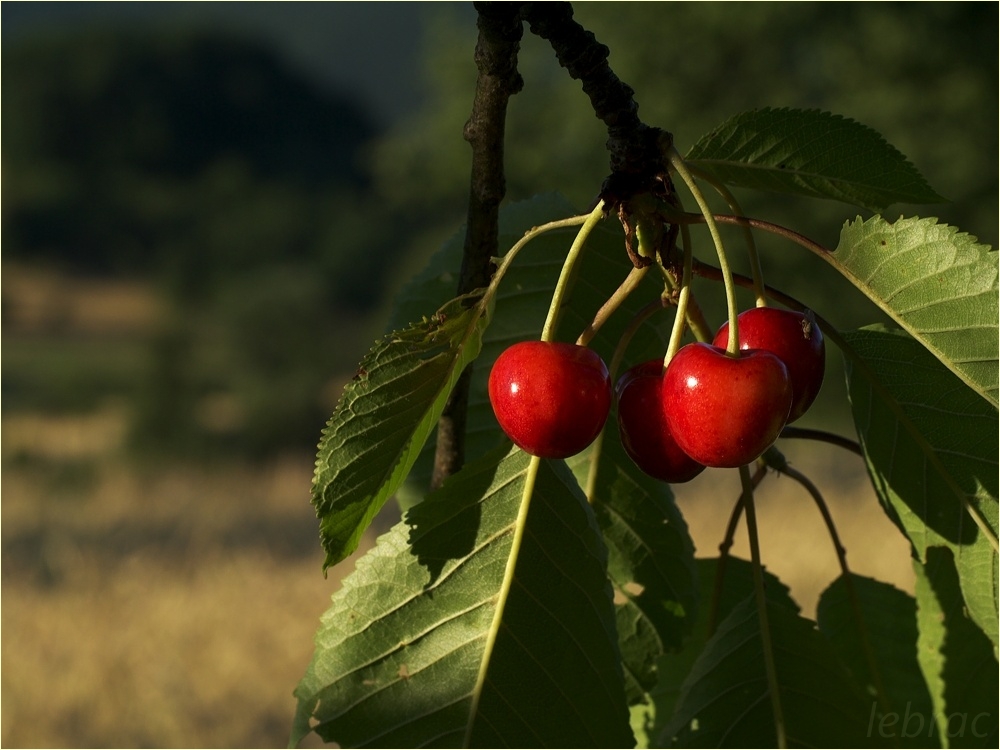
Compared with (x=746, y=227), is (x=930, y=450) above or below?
below

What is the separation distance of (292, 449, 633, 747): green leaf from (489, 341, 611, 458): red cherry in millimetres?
113

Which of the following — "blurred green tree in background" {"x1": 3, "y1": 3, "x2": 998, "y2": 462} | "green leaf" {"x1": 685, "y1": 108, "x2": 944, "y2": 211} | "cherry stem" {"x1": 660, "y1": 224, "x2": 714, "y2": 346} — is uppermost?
"blurred green tree in background" {"x1": 3, "y1": 3, "x2": 998, "y2": 462}

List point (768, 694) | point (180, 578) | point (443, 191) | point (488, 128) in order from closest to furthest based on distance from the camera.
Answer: point (488, 128)
point (768, 694)
point (180, 578)
point (443, 191)

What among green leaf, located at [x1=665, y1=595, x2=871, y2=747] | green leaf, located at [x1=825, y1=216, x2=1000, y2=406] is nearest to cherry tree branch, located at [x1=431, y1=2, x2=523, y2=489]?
green leaf, located at [x1=825, y1=216, x2=1000, y2=406]

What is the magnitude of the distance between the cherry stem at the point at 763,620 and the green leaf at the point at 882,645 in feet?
0.52

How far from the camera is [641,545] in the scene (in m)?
0.89

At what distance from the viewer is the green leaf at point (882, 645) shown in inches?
37.4

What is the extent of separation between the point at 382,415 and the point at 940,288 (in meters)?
0.37

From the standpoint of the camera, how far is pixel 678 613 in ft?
2.97

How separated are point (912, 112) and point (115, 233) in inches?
852

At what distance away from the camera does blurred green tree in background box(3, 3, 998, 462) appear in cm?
1179

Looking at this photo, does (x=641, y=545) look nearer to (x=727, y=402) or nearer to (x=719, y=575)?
(x=719, y=575)

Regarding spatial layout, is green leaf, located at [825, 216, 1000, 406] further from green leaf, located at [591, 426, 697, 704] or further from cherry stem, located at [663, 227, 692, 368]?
green leaf, located at [591, 426, 697, 704]

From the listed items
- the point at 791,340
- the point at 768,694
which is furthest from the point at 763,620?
the point at 791,340
